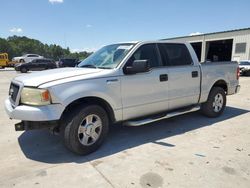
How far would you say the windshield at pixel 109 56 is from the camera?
4.48 m

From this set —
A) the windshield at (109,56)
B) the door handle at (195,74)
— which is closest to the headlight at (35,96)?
the windshield at (109,56)

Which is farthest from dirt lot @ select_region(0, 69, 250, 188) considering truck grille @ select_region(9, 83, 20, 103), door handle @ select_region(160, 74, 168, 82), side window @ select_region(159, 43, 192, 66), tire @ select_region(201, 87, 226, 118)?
side window @ select_region(159, 43, 192, 66)

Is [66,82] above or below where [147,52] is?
below

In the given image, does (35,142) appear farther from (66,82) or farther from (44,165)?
(66,82)

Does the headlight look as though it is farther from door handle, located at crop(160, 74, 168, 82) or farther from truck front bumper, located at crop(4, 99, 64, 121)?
door handle, located at crop(160, 74, 168, 82)

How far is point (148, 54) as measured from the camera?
15.9ft

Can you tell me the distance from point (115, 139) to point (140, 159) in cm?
102

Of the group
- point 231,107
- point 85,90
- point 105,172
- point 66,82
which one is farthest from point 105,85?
point 231,107

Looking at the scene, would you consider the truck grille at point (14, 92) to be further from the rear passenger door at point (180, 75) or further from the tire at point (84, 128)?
the rear passenger door at point (180, 75)

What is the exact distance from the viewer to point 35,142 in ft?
15.1

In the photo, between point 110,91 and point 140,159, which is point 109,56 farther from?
point 140,159

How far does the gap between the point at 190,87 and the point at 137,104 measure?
1559 mm

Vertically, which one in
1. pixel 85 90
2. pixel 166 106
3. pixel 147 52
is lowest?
pixel 166 106

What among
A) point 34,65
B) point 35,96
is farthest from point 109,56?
point 34,65
